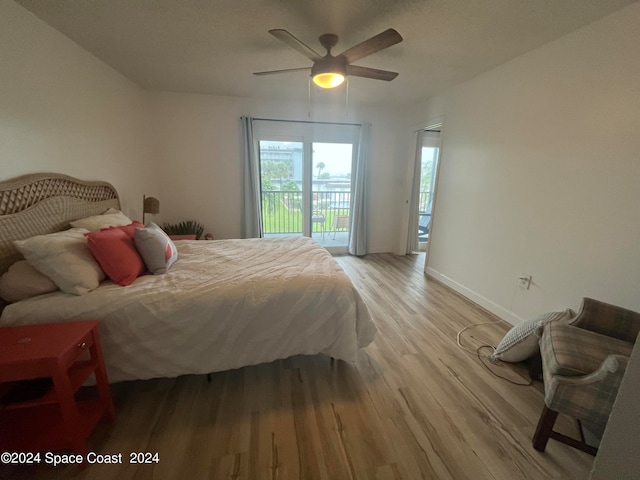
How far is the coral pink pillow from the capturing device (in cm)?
159

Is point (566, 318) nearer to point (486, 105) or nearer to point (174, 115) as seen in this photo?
point (486, 105)

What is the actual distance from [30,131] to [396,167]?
4.39 metres

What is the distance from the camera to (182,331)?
4.88ft

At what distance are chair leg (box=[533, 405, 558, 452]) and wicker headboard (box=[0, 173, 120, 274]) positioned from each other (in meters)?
3.17

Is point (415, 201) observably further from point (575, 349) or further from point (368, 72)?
point (575, 349)

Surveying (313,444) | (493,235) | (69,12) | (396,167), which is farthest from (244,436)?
(396,167)

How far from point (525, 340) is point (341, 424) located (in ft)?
4.77

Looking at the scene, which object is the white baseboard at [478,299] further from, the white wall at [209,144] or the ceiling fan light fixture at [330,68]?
the ceiling fan light fixture at [330,68]

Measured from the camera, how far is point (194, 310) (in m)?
1.48

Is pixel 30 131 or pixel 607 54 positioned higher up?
pixel 607 54

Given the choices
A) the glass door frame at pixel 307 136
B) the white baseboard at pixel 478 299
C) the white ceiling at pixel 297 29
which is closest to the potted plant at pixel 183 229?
the glass door frame at pixel 307 136

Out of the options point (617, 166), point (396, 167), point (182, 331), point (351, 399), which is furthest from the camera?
point (396, 167)

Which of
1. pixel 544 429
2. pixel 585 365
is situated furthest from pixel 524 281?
pixel 544 429

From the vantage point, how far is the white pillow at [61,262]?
1435mm
